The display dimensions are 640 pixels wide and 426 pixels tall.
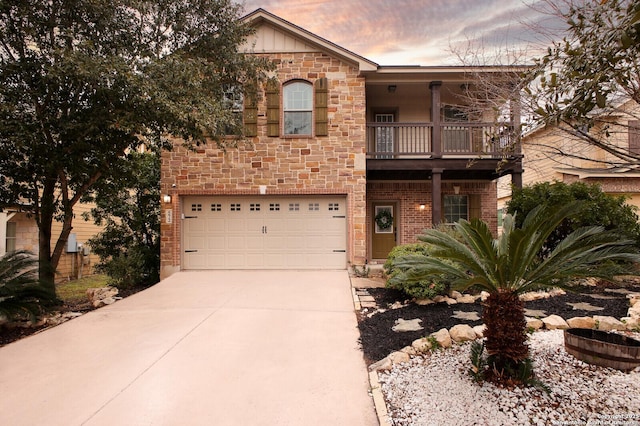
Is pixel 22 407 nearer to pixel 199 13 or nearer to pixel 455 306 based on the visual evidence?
pixel 455 306

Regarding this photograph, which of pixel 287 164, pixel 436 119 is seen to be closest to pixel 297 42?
pixel 287 164

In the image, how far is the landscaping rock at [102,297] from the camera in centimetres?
707

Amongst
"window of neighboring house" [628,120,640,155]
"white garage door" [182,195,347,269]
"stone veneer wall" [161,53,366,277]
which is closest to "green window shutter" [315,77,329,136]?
"stone veneer wall" [161,53,366,277]

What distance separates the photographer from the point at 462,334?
174 inches

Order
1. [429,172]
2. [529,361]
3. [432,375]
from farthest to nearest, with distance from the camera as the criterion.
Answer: [429,172] < [432,375] < [529,361]

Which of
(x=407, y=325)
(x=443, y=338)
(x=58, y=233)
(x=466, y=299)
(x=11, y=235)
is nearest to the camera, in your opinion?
(x=443, y=338)

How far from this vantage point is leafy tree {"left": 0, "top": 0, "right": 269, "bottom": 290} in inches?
226

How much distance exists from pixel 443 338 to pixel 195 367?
290cm

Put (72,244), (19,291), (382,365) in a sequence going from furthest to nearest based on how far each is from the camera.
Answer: (72,244), (19,291), (382,365)

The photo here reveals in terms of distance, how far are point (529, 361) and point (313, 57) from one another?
867 centimetres

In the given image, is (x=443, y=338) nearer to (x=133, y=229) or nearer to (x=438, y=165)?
(x=438, y=165)

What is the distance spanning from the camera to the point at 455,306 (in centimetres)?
600

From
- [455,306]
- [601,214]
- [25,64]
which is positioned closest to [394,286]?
[455,306]

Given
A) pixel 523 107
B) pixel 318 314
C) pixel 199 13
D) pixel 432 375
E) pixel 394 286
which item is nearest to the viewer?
pixel 432 375
